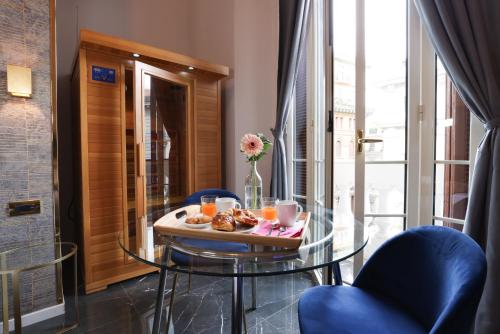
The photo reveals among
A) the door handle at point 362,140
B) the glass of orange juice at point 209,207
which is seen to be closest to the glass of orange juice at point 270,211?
the glass of orange juice at point 209,207

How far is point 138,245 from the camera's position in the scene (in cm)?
117

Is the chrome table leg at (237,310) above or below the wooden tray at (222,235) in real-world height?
below

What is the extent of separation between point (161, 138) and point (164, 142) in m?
0.05

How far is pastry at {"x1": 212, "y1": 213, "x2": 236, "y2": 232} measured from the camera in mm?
1122

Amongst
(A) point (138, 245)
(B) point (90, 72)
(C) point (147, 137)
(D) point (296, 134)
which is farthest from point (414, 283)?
(B) point (90, 72)

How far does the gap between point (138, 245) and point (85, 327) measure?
112 cm

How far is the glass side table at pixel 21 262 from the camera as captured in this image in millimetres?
1418

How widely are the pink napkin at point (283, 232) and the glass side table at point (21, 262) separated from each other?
1205 millimetres

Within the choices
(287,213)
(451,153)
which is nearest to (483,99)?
(451,153)

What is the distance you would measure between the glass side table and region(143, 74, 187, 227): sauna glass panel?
2.33 feet

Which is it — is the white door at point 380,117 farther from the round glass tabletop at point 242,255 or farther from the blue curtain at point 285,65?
the round glass tabletop at point 242,255

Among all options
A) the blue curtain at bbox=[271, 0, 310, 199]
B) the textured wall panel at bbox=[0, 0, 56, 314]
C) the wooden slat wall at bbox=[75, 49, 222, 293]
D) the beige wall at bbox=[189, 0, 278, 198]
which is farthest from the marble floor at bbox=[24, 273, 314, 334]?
the beige wall at bbox=[189, 0, 278, 198]

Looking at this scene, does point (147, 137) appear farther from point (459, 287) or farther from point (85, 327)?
point (459, 287)

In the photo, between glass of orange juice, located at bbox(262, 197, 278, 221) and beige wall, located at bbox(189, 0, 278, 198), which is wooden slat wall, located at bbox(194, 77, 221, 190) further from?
glass of orange juice, located at bbox(262, 197, 278, 221)
